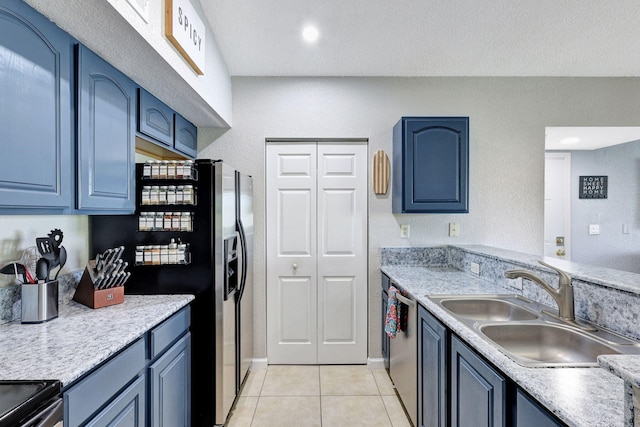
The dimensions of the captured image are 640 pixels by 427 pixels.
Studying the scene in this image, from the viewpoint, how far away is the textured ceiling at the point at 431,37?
1.95 m

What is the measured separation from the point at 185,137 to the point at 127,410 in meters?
1.90

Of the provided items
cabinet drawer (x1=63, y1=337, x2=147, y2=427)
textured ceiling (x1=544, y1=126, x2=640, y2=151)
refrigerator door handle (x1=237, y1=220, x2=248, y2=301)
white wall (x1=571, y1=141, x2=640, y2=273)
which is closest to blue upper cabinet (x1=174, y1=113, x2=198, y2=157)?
refrigerator door handle (x1=237, y1=220, x2=248, y2=301)

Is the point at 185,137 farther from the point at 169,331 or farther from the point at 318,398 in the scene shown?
the point at 318,398

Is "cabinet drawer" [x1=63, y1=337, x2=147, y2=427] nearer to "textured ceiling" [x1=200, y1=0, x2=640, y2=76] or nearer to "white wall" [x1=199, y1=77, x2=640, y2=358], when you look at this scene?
"white wall" [x1=199, y1=77, x2=640, y2=358]

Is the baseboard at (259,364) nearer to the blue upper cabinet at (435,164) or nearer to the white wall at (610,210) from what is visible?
the blue upper cabinet at (435,164)

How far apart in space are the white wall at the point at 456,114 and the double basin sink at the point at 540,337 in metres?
1.20

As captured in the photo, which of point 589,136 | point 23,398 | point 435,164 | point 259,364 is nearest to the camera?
point 23,398

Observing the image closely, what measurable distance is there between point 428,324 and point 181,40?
192cm

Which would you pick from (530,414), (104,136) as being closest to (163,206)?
(104,136)

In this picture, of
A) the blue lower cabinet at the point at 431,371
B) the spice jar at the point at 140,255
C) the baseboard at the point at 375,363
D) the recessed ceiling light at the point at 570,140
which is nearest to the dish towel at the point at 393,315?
the blue lower cabinet at the point at 431,371

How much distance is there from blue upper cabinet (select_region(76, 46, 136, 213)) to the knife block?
36 cm

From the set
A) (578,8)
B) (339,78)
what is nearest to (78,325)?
(339,78)

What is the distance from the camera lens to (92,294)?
163cm

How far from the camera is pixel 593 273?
149cm
